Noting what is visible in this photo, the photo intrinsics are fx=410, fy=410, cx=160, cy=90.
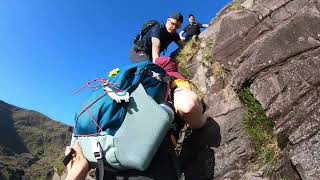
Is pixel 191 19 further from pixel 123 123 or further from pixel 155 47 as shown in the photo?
pixel 123 123

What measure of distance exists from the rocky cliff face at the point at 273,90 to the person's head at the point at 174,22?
1140mm

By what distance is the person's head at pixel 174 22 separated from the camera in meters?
10.4

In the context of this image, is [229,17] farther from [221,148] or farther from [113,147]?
[113,147]

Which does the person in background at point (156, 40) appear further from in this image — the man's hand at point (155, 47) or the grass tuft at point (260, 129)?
the grass tuft at point (260, 129)

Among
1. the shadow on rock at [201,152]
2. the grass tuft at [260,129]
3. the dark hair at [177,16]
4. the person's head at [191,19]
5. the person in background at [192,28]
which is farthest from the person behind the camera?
the person's head at [191,19]

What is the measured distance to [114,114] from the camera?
6293 mm

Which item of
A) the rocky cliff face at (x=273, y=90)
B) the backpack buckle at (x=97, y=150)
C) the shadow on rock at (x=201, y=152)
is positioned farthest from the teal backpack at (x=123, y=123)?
the rocky cliff face at (x=273, y=90)

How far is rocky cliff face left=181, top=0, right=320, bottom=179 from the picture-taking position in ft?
20.6

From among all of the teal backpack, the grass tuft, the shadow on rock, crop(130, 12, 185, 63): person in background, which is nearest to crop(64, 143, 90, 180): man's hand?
the teal backpack

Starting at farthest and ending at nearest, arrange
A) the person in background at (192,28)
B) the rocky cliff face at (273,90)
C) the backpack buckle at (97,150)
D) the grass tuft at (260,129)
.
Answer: the person in background at (192,28) < the grass tuft at (260,129) < the rocky cliff face at (273,90) < the backpack buckle at (97,150)

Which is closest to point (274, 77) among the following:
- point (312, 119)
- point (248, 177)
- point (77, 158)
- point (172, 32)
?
point (312, 119)

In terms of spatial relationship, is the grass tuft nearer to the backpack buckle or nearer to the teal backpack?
the teal backpack

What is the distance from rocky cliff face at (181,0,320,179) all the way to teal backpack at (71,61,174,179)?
5.42 feet

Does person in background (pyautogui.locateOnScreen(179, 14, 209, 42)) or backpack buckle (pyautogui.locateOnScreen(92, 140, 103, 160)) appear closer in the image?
backpack buckle (pyautogui.locateOnScreen(92, 140, 103, 160))
